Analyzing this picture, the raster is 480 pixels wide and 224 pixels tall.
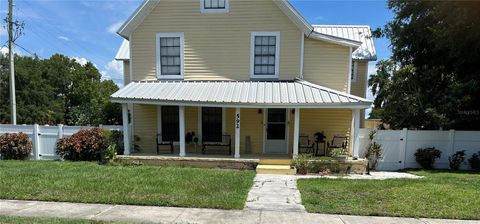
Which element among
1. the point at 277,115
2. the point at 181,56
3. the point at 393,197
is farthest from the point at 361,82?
the point at 393,197

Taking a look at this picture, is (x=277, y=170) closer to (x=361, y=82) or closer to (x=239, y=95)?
(x=239, y=95)

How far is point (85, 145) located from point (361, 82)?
1274 cm

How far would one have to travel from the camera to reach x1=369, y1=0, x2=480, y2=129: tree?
12.6 metres

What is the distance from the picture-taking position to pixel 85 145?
12328 millimetres

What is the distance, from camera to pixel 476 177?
1052 centimetres

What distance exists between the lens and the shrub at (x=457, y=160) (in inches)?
493

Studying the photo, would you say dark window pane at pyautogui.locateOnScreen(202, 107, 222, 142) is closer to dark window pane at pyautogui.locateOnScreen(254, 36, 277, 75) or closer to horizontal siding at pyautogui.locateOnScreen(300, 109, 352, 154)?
dark window pane at pyautogui.locateOnScreen(254, 36, 277, 75)

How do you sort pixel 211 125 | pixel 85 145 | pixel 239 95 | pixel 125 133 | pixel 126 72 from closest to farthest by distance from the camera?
pixel 239 95 < pixel 125 133 < pixel 85 145 < pixel 211 125 < pixel 126 72

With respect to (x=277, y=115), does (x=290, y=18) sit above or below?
above

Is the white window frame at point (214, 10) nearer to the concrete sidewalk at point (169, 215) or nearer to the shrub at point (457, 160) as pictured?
the concrete sidewalk at point (169, 215)

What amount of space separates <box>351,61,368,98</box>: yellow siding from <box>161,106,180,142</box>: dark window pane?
8678mm

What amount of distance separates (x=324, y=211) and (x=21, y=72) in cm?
4723

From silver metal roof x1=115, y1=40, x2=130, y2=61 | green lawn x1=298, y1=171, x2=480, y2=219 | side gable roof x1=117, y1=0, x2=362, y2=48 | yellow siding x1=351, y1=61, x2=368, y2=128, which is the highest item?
side gable roof x1=117, y1=0, x2=362, y2=48

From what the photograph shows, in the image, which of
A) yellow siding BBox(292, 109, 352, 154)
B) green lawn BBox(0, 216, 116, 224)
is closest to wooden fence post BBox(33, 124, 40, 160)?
green lawn BBox(0, 216, 116, 224)
